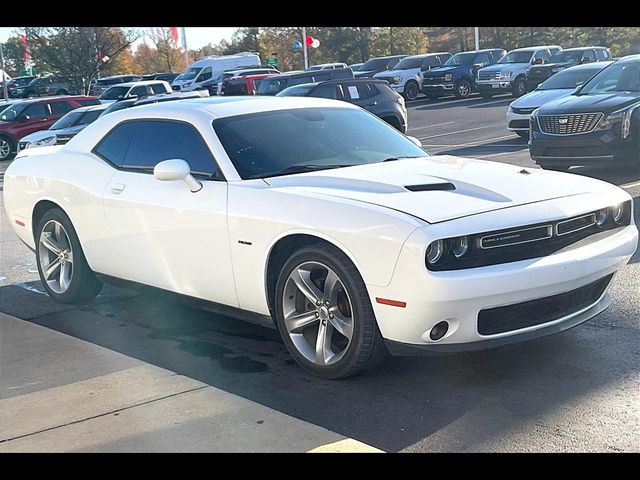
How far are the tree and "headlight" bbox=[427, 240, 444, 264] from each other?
39134 millimetres

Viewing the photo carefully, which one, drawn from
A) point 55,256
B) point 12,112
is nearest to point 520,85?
point 12,112

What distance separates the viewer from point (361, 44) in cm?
5656

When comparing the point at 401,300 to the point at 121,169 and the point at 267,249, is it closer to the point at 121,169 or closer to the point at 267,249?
the point at 267,249

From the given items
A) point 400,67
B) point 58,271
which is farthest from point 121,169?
point 400,67

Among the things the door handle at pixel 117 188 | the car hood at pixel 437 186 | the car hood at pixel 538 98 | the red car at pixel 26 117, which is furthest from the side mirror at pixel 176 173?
the red car at pixel 26 117

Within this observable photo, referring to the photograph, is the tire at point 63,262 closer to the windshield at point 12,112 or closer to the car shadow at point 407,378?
the car shadow at point 407,378

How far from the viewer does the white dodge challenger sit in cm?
429

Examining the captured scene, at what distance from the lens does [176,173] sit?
5281 mm

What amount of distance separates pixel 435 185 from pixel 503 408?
129 centimetres

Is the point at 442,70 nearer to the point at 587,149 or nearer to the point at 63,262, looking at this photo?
the point at 587,149

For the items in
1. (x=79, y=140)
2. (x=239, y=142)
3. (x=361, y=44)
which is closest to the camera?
(x=239, y=142)

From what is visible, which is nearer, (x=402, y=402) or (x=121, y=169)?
(x=402, y=402)

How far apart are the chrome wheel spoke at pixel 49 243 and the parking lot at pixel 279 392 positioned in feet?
2.16

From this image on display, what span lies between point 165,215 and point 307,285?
1.28 meters
